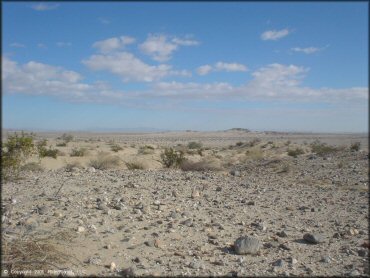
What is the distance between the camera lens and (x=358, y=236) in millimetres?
8273

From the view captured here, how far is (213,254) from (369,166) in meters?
13.0

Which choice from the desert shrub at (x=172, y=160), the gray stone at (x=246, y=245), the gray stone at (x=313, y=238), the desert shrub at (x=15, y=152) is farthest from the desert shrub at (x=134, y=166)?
the gray stone at (x=246, y=245)

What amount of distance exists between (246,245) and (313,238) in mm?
1383

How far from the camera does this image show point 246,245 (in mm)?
7109

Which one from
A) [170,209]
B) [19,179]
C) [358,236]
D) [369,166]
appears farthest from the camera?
[369,166]

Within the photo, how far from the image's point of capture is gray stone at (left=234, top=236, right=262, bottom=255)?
7.04 m

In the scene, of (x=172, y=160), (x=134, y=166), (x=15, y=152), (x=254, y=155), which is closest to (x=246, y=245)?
(x=15, y=152)

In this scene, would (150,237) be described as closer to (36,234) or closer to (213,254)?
(213,254)

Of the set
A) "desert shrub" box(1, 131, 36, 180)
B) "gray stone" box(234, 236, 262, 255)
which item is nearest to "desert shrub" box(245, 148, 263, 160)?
"desert shrub" box(1, 131, 36, 180)

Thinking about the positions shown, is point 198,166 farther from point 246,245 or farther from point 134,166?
point 246,245

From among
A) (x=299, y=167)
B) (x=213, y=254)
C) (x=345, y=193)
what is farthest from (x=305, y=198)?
(x=299, y=167)

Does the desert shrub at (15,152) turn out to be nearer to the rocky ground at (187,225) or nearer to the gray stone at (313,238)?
the rocky ground at (187,225)

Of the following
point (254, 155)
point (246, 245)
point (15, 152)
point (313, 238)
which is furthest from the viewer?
point (254, 155)

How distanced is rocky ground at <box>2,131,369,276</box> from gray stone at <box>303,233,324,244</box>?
0.06 feet
